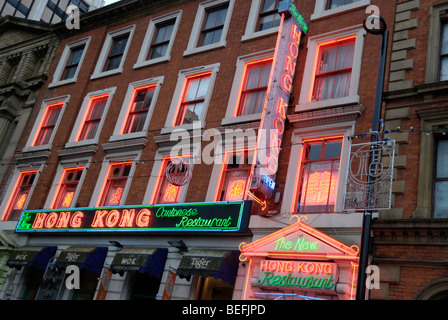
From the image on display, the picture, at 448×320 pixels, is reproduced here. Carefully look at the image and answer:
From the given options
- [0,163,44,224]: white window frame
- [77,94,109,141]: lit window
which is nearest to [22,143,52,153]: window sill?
[0,163,44,224]: white window frame

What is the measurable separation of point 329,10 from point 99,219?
10985 millimetres

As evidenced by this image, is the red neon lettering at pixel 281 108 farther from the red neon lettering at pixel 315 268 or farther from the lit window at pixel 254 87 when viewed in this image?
the red neon lettering at pixel 315 268

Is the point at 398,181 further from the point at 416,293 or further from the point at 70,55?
the point at 70,55

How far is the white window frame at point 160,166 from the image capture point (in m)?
16.5

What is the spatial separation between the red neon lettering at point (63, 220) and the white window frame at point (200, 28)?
7988mm

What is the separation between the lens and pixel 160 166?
17.4 m

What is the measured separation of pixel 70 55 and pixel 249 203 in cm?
1549

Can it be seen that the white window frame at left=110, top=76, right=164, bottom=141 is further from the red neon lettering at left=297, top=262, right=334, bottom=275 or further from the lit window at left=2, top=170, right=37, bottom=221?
the red neon lettering at left=297, top=262, right=334, bottom=275

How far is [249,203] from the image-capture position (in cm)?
1412

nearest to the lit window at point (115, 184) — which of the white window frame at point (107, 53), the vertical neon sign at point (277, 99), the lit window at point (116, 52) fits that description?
the white window frame at point (107, 53)

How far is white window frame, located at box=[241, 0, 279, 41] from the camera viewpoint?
1752 centimetres

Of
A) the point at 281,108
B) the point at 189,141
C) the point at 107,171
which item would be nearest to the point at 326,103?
the point at 281,108
